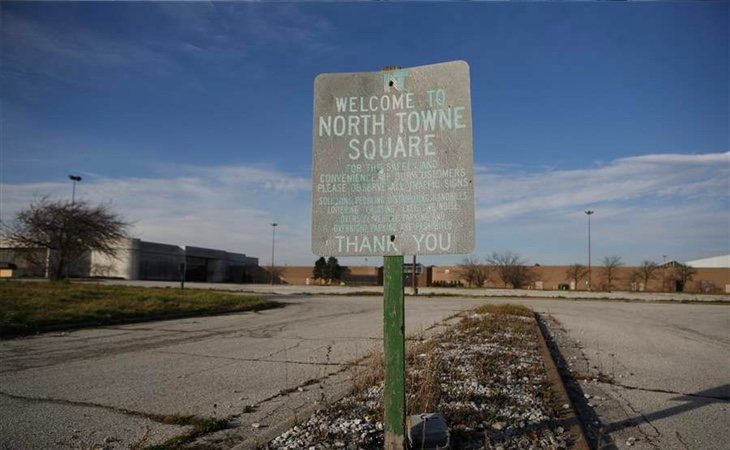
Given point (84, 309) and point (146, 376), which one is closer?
point (146, 376)

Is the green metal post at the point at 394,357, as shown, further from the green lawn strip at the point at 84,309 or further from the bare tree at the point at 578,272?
the bare tree at the point at 578,272

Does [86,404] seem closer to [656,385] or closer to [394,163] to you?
[394,163]

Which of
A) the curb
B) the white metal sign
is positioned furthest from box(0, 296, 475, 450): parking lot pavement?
the curb

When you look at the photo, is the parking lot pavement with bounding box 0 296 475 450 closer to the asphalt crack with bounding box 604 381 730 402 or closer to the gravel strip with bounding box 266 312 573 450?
the gravel strip with bounding box 266 312 573 450

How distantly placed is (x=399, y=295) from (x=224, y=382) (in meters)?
3.94

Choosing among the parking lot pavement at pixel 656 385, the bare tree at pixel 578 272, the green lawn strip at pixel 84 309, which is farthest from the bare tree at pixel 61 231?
the bare tree at pixel 578 272

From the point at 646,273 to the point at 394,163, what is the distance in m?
75.3

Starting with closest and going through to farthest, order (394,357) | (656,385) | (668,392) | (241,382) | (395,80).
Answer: (394,357), (395,80), (668,392), (241,382), (656,385)

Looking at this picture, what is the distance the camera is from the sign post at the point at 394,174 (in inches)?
148

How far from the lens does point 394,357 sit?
12.3 feet

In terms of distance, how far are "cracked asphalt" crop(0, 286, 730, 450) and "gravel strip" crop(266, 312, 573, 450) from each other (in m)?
0.39

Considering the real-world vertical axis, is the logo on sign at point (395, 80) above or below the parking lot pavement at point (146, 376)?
above

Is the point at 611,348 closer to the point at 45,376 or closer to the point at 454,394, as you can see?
the point at 454,394

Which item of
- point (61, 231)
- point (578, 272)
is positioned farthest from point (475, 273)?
point (61, 231)
